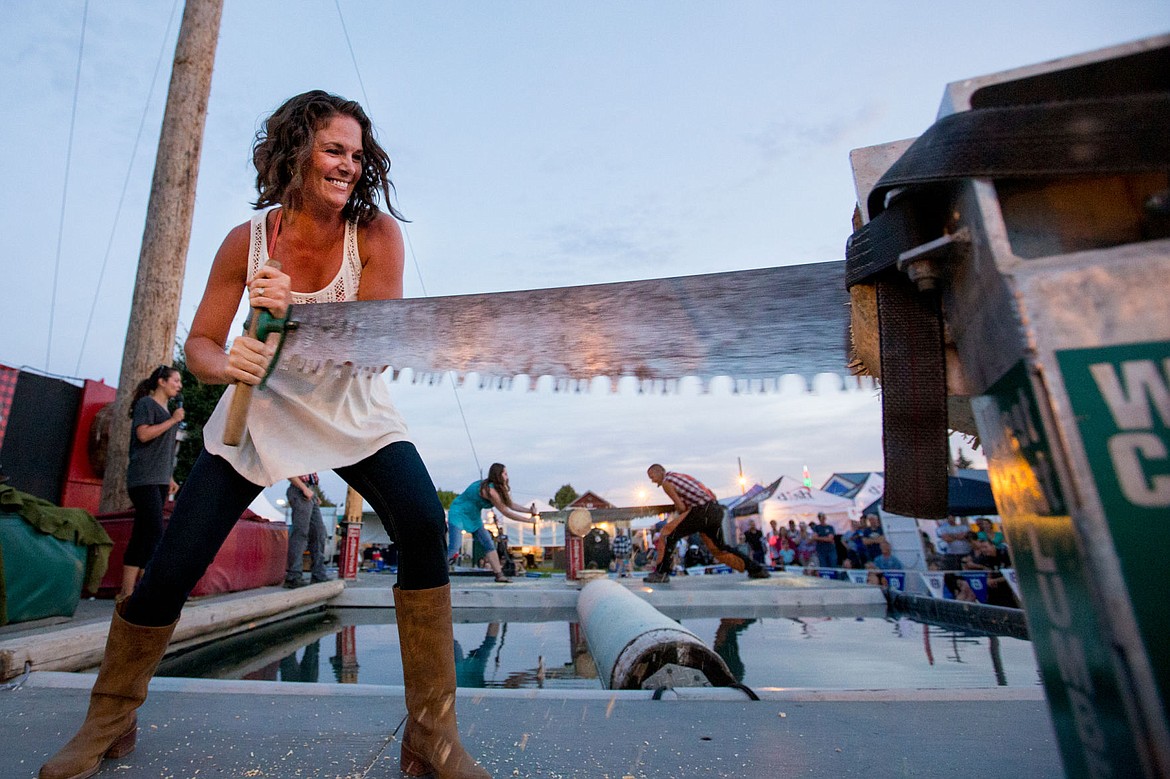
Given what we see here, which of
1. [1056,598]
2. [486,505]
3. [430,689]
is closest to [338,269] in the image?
[430,689]

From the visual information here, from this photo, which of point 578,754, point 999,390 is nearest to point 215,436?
point 578,754

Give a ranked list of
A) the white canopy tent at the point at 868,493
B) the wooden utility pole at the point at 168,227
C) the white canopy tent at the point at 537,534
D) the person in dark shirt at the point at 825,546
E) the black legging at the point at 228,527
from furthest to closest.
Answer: the white canopy tent at the point at 537,534
the white canopy tent at the point at 868,493
the person in dark shirt at the point at 825,546
the wooden utility pole at the point at 168,227
the black legging at the point at 228,527

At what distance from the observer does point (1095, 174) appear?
677mm

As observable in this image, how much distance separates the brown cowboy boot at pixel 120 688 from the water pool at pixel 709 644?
1710mm

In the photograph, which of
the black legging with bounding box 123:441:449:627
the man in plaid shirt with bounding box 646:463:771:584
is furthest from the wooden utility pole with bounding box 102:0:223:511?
the man in plaid shirt with bounding box 646:463:771:584

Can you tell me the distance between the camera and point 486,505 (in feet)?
27.8

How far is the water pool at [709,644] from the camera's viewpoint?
3137 mm

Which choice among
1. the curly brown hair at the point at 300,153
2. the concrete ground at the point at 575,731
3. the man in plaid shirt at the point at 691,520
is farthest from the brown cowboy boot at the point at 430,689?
the man in plaid shirt at the point at 691,520

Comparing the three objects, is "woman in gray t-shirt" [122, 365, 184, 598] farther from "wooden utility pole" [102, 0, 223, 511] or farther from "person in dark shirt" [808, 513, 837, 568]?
"person in dark shirt" [808, 513, 837, 568]

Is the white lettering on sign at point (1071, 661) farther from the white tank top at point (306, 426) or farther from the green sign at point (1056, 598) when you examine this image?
the white tank top at point (306, 426)

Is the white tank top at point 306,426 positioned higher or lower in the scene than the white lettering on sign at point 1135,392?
higher

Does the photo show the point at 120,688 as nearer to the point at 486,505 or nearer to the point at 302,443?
the point at 302,443

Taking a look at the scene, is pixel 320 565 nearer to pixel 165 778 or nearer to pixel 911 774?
pixel 165 778

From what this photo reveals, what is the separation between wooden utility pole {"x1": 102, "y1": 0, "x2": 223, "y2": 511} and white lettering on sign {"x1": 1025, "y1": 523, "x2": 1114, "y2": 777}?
6.96 metres
